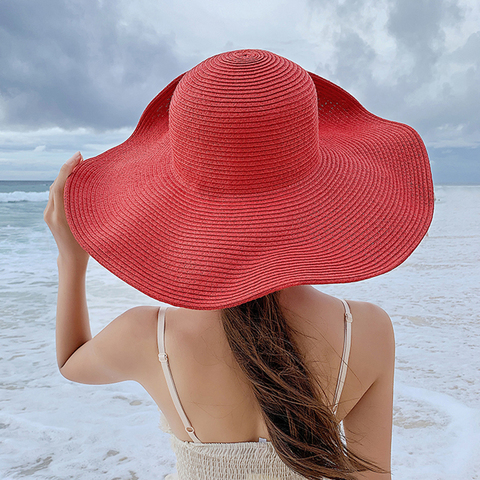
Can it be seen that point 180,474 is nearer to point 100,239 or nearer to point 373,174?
point 100,239

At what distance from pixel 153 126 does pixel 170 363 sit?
642 millimetres

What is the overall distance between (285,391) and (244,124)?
50 cm

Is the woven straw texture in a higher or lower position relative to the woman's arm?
lower

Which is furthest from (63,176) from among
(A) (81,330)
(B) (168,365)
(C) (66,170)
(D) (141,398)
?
(D) (141,398)

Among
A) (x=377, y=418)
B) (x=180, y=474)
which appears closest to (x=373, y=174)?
(x=377, y=418)

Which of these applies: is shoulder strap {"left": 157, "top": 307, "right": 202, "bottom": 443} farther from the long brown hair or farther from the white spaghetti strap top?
the long brown hair

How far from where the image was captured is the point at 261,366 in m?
0.78

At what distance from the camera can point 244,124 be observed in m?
0.71

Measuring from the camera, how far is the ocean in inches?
88.7

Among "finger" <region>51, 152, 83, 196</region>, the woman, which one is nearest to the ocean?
the woman

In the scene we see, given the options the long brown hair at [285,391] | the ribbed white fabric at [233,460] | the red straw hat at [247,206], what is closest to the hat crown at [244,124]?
the red straw hat at [247,206]

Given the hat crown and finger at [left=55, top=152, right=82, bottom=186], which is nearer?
the hat crown

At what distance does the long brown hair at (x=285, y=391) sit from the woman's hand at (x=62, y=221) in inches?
14.5

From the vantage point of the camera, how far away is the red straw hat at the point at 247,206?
26.7 inches
